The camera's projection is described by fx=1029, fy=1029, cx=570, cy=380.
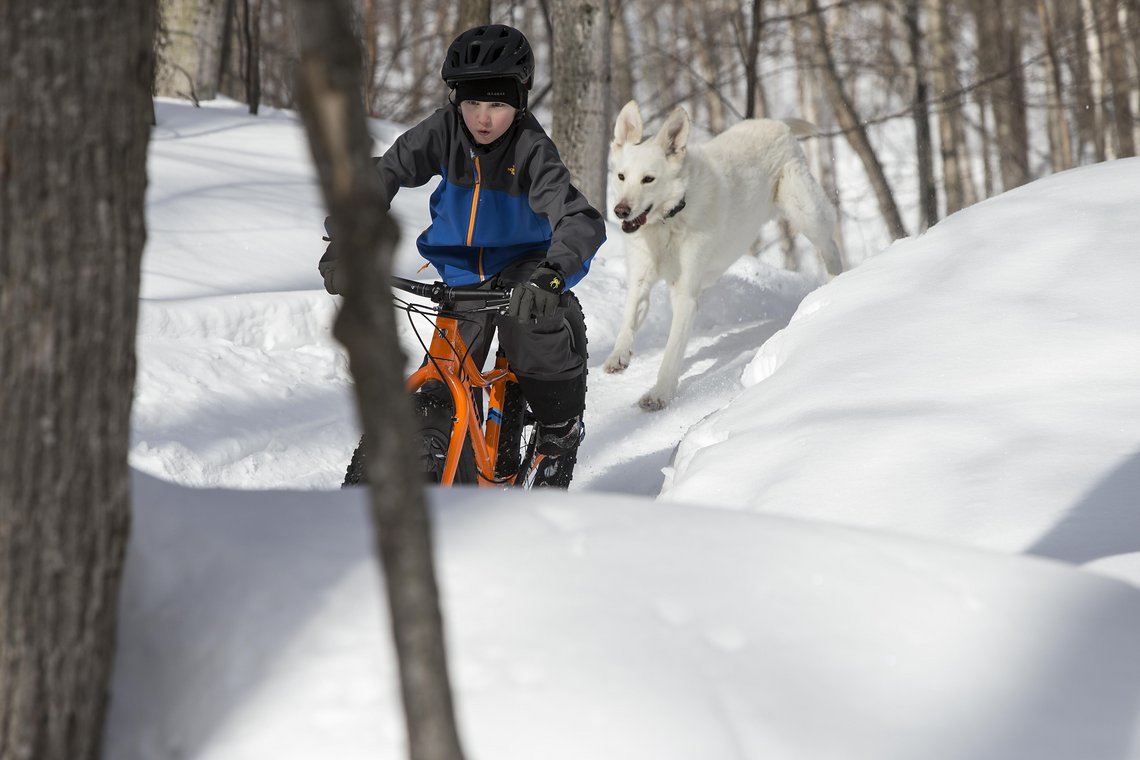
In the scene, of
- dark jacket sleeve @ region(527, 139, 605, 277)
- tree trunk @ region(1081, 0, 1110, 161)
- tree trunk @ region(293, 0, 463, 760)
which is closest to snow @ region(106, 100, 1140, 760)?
tree trunk @ region(293, 0, 463, 760)

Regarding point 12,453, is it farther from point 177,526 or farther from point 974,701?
point 974,701

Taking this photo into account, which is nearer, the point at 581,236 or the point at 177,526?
the point at 177,526

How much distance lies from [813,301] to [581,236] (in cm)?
230

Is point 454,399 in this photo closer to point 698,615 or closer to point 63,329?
point 698,615

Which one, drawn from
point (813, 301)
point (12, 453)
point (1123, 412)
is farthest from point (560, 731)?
point (813, 301)

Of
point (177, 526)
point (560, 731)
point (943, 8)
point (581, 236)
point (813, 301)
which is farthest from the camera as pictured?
point (943, 8)

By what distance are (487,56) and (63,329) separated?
2265 millimetres

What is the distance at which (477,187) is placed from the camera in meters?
3.40

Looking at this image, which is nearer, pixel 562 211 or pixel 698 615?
pixel 698 615

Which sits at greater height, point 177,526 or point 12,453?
point 12,453

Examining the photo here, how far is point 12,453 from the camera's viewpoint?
119cm

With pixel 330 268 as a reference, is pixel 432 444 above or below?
below

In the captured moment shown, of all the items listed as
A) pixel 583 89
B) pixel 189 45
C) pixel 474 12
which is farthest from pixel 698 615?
pixel 189 45

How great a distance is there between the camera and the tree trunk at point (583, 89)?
8.42 m
